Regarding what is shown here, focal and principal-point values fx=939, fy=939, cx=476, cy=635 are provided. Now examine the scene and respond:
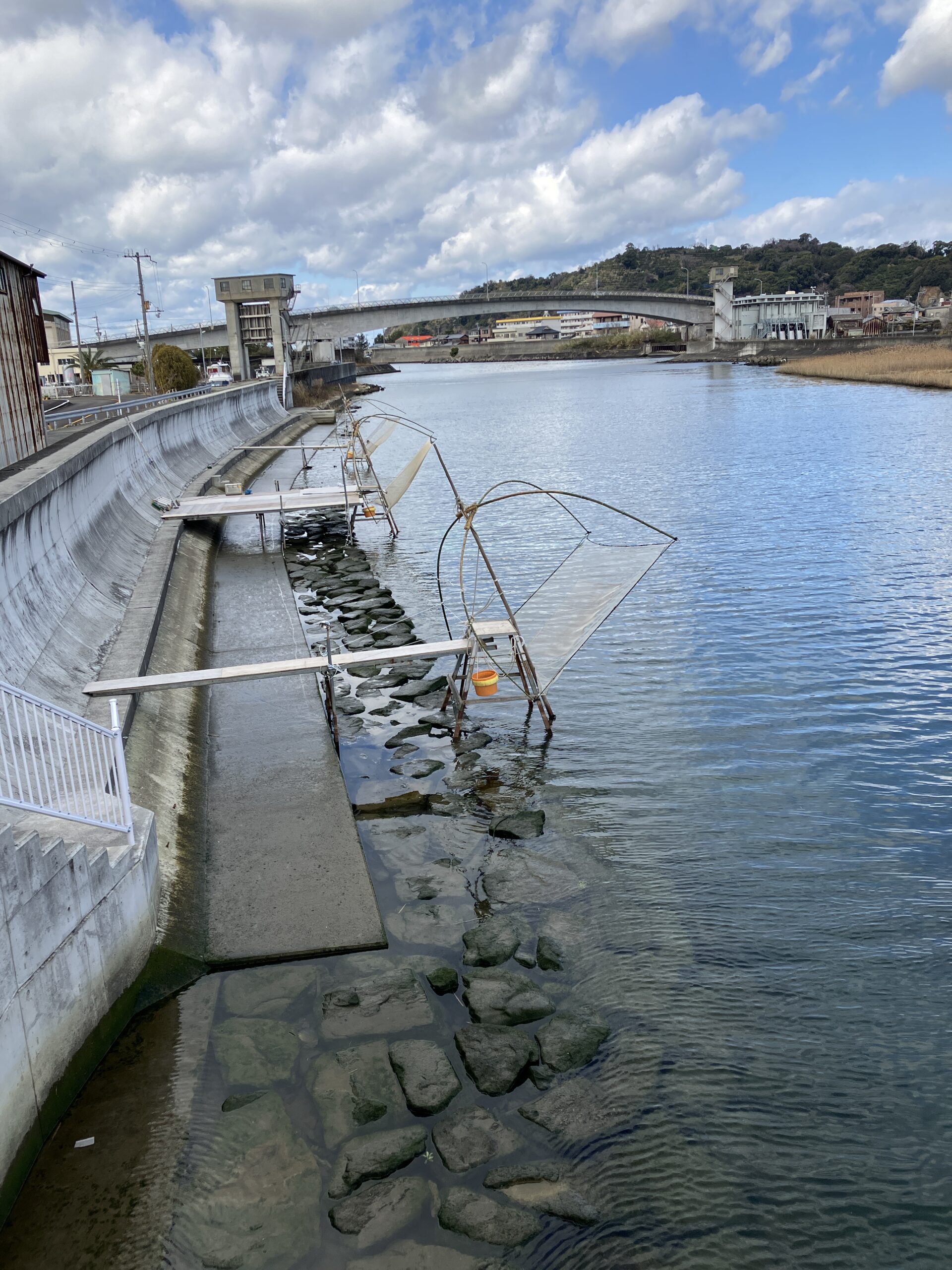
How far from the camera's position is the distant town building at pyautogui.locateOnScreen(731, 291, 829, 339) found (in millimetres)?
155750

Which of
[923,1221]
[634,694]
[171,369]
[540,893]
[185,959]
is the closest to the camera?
[923,1221]

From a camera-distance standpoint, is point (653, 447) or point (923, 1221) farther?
point (653, 447)

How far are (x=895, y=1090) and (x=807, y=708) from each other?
8.32 meters

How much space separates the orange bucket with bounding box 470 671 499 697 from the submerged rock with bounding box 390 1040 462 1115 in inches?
271

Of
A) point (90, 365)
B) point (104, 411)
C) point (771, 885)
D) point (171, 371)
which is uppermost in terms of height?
point (90, 365)

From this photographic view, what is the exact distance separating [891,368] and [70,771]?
3754 inches

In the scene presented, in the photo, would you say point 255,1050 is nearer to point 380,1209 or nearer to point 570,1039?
point 380,1209

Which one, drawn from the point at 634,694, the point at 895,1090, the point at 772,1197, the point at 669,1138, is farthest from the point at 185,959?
the point at 634,694

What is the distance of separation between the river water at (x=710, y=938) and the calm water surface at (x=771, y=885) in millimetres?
32

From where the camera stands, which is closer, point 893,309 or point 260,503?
point 260,503

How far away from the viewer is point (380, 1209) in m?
6.68

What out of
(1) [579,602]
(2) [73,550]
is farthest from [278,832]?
(2) [73,550]

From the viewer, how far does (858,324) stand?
173375mm

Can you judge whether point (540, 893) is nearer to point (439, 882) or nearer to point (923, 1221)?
point (439, 882)
